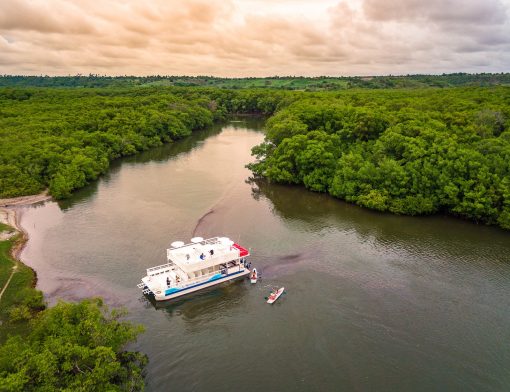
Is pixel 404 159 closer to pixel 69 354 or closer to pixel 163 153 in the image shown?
pixel 69 354

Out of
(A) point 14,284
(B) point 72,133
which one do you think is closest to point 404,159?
(A) point 14,284

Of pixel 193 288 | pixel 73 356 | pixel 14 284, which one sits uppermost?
pixel 73 356

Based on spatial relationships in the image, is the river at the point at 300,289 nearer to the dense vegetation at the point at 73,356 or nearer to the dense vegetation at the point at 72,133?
the dense vegetation at the point at 73,356

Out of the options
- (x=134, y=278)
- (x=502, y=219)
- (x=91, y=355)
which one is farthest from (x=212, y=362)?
(x=502, y=219)

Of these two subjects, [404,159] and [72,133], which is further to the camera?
[72,133]

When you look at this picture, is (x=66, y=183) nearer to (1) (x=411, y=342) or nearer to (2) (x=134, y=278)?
(2) (x=134, y=278)

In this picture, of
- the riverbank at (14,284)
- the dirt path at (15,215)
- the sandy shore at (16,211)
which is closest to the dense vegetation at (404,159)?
the sandy shore at (16,211)

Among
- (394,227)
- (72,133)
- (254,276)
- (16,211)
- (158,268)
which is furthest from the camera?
(72,133)

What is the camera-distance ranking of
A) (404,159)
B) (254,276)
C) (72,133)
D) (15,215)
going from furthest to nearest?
(72,133)
(404,159)
(15,215)
(254,276)
